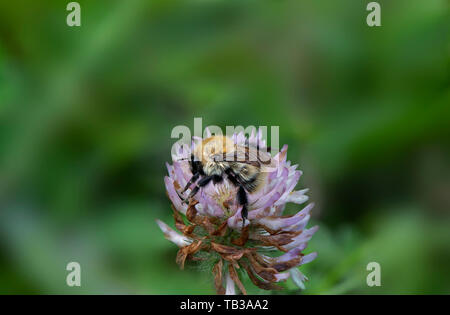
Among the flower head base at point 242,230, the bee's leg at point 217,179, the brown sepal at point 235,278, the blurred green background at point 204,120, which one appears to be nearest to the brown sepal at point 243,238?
the flower head base at point 242,230

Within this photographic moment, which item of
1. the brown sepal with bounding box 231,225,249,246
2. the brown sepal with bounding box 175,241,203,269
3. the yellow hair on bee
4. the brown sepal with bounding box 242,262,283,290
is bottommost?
the brown sepal with bounding box 242,262,283,290

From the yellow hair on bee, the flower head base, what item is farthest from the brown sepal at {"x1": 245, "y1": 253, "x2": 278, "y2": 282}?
the yellow hair on bee

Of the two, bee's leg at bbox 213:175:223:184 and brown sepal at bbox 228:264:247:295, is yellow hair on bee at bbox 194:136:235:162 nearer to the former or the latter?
bee's leg at bbox 213:175:223:184

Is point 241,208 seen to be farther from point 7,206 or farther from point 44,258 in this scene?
point 7,206

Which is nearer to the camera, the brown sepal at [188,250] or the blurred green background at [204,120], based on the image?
the brown sepal at [188,250]

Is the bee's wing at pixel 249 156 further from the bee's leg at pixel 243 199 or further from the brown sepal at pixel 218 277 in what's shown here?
the brown sepal at pixel 218 277
